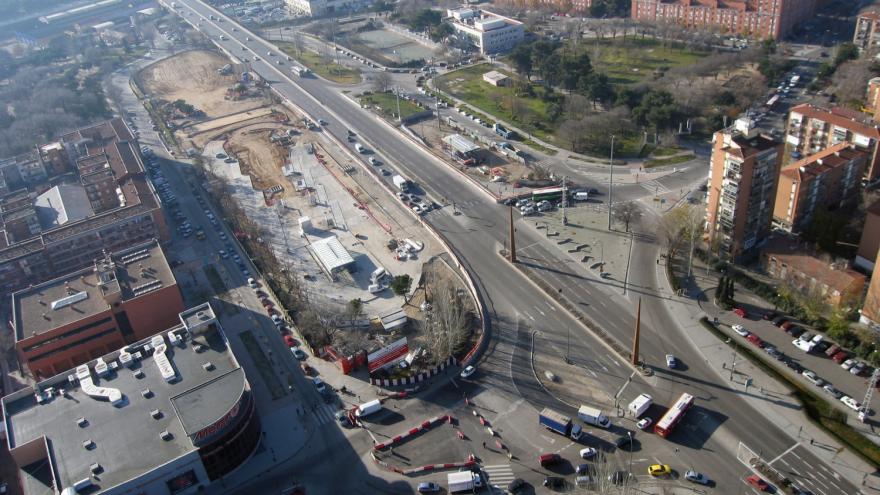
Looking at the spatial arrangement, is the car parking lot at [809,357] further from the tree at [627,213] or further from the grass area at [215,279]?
the grass area at [215,279]

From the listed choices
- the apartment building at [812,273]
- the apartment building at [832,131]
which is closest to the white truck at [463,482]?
the apartment building at [812,273]

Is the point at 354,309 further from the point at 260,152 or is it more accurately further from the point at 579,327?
the point at 260,152

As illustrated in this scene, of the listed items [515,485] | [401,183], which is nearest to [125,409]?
[515,485]

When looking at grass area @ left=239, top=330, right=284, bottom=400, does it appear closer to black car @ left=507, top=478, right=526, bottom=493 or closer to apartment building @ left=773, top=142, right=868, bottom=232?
black car @ left=507, top=478, right=526, bottom=493

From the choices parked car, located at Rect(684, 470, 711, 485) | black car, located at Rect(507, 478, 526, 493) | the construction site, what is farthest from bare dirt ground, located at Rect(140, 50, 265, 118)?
parked car, located at Rect(684, 470, 711, 485)

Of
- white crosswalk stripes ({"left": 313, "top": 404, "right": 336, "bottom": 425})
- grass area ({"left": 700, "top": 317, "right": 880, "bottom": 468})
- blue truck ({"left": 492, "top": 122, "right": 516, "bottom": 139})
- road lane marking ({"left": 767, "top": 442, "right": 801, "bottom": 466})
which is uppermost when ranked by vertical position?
blue truck ({"left": 492, "top": 122, "right": 516, "bottom": 139})
